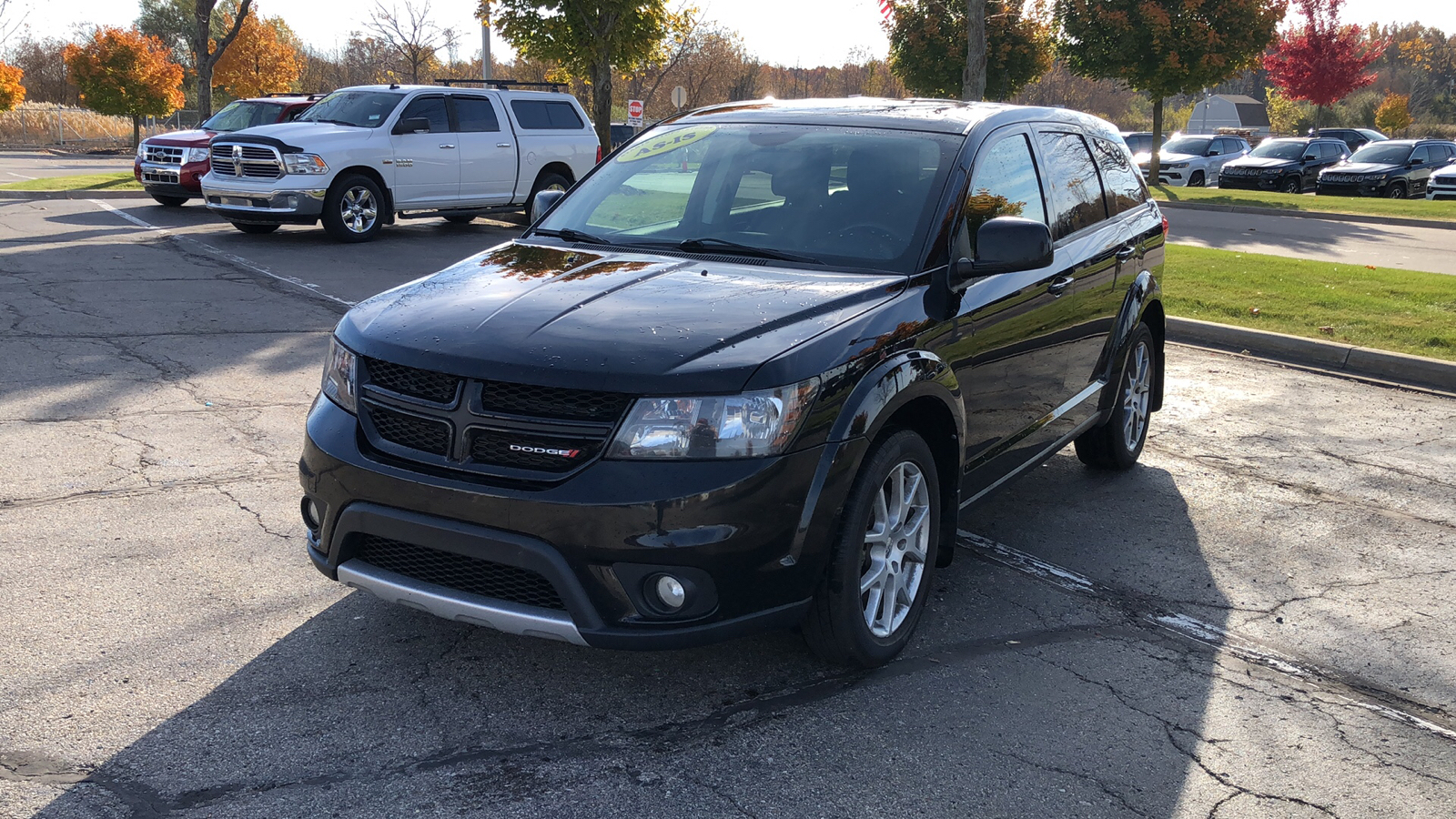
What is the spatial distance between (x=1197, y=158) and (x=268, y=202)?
89.0 feet

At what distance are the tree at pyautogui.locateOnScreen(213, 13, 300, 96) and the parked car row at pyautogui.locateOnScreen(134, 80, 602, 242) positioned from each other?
30.7 meters

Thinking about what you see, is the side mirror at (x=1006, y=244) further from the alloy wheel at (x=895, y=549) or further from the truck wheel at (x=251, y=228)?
the truck wheel at (x=251, y=228)

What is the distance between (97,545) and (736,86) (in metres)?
52.2

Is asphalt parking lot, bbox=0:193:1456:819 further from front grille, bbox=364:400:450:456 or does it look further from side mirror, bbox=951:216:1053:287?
side mirror, bbox=951:216:1053:287

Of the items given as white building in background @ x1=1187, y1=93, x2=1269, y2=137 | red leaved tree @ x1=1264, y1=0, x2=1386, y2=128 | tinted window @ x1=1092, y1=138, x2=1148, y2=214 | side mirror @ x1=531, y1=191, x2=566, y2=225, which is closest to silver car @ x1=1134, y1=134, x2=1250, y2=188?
red leaved tree @ x1=1264, y1=0, x2=1386, y2=128

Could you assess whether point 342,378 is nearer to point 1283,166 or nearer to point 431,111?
point 431,111

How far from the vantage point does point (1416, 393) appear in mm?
8320

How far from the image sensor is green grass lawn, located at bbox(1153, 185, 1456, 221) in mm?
23375

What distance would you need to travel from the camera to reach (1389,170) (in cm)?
2981

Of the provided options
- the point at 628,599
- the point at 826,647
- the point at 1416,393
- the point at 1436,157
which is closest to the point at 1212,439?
the point at 1416,393

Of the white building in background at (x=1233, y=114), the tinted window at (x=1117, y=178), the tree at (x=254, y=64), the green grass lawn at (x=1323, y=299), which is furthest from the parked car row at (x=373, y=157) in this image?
the white building in background at (x=1233, y=114)

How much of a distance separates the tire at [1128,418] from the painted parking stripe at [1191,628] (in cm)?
115

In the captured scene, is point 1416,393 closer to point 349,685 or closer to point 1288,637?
point 1288,637

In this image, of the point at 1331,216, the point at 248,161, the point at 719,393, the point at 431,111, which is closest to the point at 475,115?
the point at 431,111
